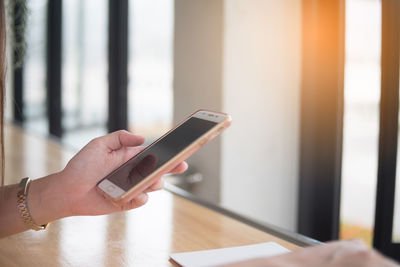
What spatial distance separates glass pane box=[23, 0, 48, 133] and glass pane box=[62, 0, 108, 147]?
390 millimetres

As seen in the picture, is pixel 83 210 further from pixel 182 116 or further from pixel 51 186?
pixel 182 116

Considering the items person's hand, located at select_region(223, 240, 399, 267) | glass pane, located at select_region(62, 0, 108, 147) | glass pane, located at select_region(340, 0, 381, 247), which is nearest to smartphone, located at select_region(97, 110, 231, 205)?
person's hand, located at select_region(223, 240, 399, 267)

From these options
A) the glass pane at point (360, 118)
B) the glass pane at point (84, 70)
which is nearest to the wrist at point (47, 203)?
the glass pane at point (360, 118)

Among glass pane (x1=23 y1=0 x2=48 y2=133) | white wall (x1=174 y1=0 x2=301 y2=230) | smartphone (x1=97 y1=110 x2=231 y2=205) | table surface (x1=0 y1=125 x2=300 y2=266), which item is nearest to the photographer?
smartphone (x1=97 y1=110 x2=231 y2=205)

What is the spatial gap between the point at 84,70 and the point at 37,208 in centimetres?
280

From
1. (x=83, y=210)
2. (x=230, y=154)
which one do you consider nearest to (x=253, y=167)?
(x=230, y=154)

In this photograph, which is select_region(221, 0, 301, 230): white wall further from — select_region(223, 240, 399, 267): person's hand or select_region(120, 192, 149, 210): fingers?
select_region(223, 240, 399, 267): person's hand

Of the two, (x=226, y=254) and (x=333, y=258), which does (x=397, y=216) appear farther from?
(x=333, y=258)

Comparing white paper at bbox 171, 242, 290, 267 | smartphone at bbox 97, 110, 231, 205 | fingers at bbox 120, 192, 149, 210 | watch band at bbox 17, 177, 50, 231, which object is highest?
smartphone at bbox 97, 110, 231, 205

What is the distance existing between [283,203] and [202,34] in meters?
0.79

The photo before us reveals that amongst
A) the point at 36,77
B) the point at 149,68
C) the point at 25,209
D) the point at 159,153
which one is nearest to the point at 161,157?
the point at 159,153

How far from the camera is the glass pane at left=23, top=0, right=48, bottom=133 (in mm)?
4017

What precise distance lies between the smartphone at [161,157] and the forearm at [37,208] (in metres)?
0.09

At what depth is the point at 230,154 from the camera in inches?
77.6
